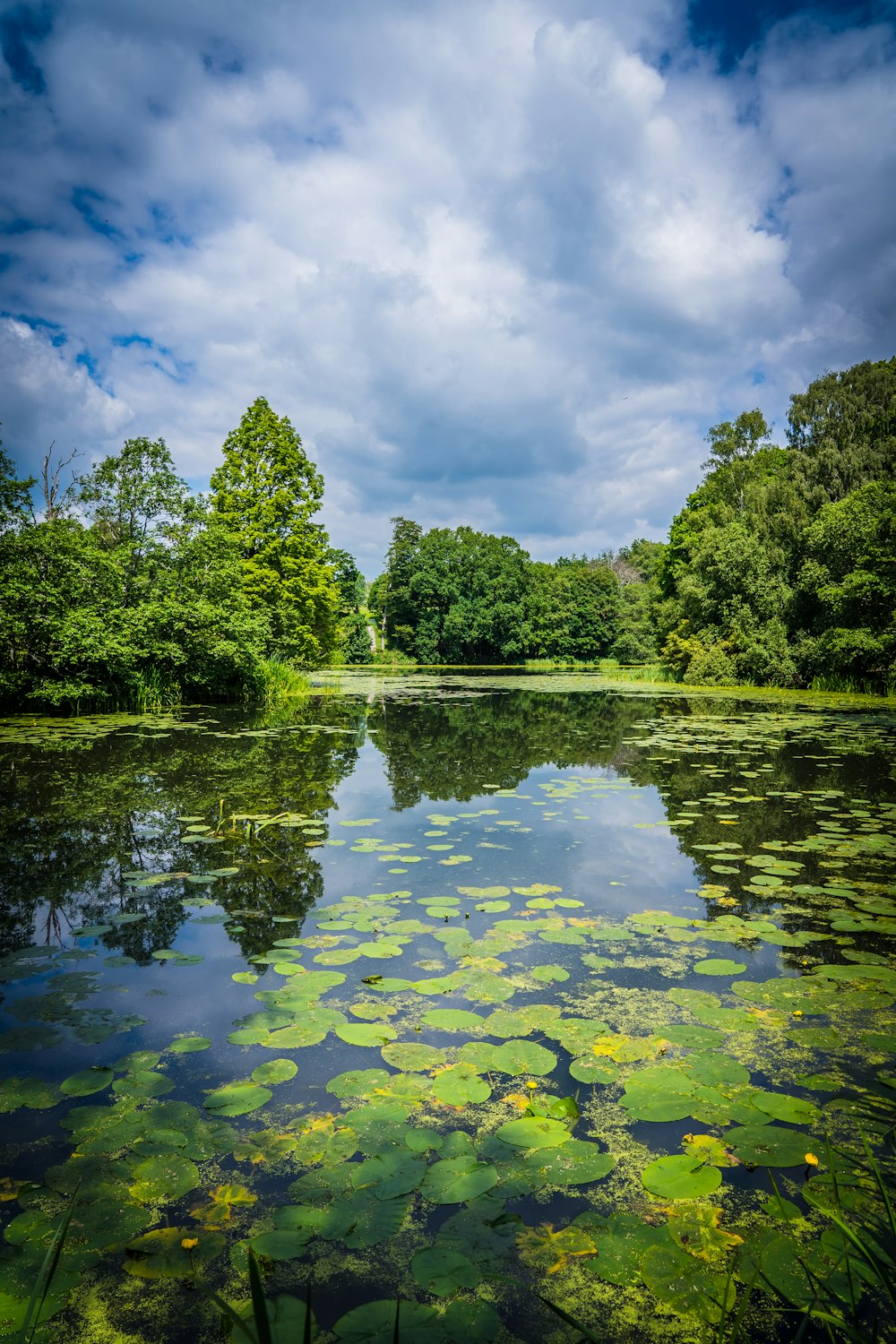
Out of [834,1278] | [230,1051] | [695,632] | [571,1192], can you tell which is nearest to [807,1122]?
[834,1278]

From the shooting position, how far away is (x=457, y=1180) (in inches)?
66.2

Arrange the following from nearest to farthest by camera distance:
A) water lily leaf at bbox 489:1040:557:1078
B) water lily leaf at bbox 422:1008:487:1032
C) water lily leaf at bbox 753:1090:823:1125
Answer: water lily leaf at bbox 753:1090:823:1125, water lily leaf at bbox 489:1040:557:1078, water lily leaf at bbox 422:1008:487:1032

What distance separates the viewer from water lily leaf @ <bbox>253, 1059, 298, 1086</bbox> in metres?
2.13

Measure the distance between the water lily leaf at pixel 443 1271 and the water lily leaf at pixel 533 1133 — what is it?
16.5 inches

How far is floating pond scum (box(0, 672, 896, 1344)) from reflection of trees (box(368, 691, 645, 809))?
1.79m

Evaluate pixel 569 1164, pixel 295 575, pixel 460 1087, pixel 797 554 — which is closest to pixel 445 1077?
pixel 460 1087

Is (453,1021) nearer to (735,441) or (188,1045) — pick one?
(188,1045)

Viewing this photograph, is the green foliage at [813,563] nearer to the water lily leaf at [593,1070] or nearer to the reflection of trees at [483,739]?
the reflection of trees at [483,739]

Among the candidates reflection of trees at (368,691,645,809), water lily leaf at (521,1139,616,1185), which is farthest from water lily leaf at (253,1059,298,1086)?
reflection of trees at (368,691,645,809)

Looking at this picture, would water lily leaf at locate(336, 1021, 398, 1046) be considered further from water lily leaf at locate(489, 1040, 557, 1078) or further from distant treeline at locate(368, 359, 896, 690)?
distant treeline at locate(368, 359, 896, 690)

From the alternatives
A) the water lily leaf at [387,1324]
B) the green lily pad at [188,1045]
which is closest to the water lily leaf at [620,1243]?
the water lily leaf at [387,1324]

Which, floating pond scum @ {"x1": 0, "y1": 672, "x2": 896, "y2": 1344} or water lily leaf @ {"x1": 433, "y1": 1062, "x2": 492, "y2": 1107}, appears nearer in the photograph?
floating pond scum @ {"x1": 0, "y1": 672, "x2": 896, "y2": 1344}

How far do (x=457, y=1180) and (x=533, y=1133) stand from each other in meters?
0.29

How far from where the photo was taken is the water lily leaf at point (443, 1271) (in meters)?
1.38
